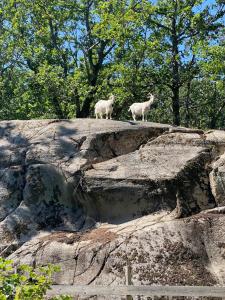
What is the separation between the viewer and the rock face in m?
11.9

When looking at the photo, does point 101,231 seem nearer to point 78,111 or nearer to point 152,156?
point 152,156

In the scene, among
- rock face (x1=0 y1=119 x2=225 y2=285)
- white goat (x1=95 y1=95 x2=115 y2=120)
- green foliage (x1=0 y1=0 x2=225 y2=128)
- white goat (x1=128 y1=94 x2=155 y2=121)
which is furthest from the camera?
green foliage (x1=0 y1=0 x2=225 y2=128)

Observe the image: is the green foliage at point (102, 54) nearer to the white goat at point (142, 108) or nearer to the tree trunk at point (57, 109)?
the tree trunk at point (57, 109)

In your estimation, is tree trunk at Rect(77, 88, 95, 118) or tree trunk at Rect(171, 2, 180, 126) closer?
tree trunk at Rect(171, 2, 180, 126)

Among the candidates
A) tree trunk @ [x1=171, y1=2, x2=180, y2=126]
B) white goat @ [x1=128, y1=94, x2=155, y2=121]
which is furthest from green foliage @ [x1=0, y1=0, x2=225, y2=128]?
white goat @ [x1=128, y1=94, x2=155, y2=121]

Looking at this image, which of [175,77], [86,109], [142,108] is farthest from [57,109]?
[142,108]

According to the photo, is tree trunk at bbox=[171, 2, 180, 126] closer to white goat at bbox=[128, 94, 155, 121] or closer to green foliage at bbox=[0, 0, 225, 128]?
green foliage at bbox=[0, 0, 225, 128]

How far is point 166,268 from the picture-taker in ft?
38.4

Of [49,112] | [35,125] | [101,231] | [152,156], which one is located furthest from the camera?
[49,112]

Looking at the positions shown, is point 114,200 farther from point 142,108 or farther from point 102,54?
point 102,54

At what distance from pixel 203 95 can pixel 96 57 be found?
7690 millimetres

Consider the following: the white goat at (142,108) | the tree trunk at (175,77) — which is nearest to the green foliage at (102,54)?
the tree trunk at (175,77)

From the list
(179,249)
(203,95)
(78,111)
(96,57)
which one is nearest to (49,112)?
(78,111)

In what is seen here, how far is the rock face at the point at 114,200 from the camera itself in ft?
39.1
